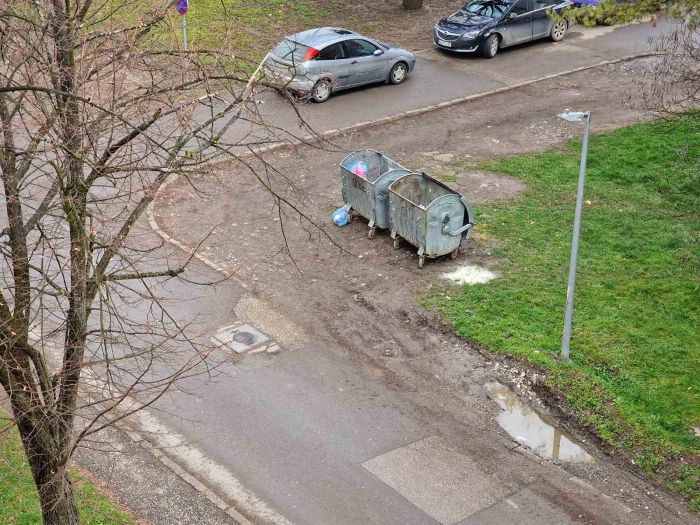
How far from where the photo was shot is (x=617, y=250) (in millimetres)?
17016

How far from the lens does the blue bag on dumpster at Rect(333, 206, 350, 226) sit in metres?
17.9

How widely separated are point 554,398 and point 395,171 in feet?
18.4

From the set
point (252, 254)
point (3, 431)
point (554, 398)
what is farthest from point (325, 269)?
point (3, 431)

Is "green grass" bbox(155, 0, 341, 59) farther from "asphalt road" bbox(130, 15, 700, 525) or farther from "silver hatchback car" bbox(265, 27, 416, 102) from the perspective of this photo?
"asphalt road" bbox(130, 15, 700, 525)

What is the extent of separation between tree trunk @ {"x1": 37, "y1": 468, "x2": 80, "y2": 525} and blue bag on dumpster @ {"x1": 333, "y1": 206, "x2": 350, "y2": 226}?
9.41m

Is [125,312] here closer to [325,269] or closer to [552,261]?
[325,269]

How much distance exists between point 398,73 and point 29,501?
54.1 feet

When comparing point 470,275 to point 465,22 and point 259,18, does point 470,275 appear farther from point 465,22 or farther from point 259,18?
point 259,18

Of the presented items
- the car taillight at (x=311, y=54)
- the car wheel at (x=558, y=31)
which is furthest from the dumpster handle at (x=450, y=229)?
the car wheel at (x=558, y=31)

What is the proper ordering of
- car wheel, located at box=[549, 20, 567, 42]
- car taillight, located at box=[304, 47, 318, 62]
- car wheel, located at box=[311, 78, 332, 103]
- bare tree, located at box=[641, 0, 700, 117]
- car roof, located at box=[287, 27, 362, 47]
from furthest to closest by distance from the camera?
car wheel, located at box=[549, 20, 567, 42] < car roof, located at box=[287, 27, 362, 47] < car wheel, located at box=[311, 78, 332, 103] < car taillight, located at box=[304, 47, 318, 62] < bare tree, located at box=[641, 0, 700, 117]

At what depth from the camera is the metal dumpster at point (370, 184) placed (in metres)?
17.1

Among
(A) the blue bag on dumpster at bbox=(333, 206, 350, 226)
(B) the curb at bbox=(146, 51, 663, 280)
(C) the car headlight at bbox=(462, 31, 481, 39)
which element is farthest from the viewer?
(C) the car headlight at bbox=(462, 31, 481, 39)

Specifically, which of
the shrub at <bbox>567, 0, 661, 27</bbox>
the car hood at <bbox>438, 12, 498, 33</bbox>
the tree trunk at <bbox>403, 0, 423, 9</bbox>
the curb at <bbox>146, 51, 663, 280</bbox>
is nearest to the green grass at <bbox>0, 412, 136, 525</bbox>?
the curb at <bbox>146, 51, 663, 280</bbox>

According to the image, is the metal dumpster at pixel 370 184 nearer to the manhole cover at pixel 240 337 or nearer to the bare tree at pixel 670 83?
the manhole cover at pixel 240 337
